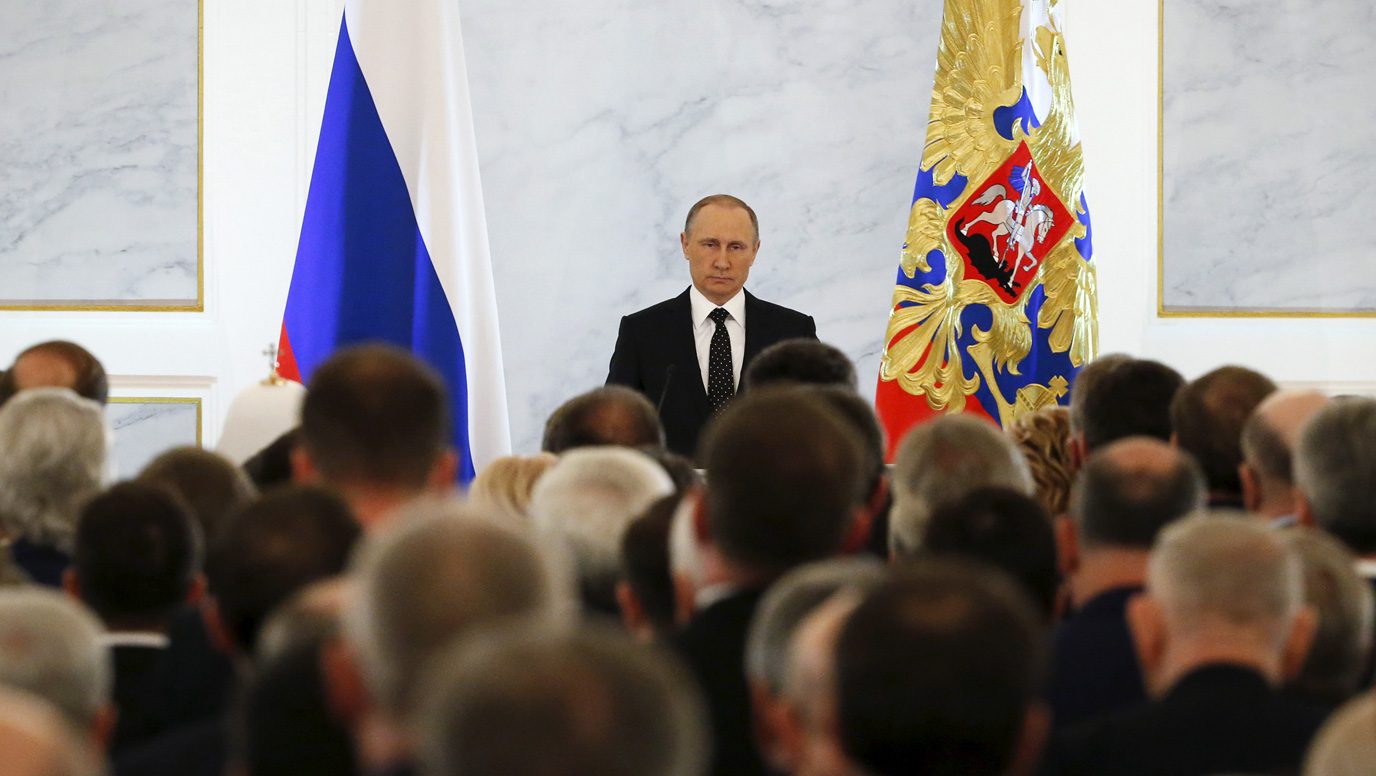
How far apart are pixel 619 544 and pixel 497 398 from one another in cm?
307

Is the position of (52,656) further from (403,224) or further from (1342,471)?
(403,224)

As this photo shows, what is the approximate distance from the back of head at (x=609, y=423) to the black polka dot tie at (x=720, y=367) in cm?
182

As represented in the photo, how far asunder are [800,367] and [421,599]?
2.43 metres

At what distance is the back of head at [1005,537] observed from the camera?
2.39 m

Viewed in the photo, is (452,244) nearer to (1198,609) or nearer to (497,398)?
(497,398)

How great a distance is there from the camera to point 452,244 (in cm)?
560

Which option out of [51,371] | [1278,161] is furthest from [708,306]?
[1278,161]

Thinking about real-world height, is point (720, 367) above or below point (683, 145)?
below

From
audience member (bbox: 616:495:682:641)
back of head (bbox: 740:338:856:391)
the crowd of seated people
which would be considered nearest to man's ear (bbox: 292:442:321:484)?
the crowd of seated people

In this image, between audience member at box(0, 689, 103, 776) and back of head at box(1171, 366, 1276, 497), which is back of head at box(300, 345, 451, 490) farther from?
back of head at box(1171, 366, 1276, 497)

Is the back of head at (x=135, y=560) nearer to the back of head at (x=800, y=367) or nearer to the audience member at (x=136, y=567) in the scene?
the audience member at (x=136, y=567)

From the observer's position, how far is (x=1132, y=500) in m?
2.54

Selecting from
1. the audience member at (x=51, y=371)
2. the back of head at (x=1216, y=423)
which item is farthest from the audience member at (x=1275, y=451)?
the audience member at (x=51, y=371)

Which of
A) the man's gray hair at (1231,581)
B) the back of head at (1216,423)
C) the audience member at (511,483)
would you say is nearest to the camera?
the man's gray hair at (1231,581)
